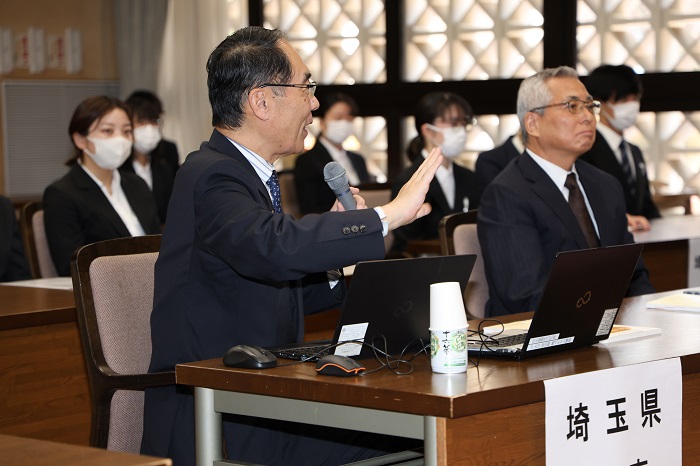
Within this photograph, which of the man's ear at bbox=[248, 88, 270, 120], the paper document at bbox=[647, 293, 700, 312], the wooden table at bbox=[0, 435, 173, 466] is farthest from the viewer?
the paper document at bbox=[647, 293, 700, 312]

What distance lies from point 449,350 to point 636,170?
4.20 metres

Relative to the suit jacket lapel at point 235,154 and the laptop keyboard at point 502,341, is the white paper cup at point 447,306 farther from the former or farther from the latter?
the suit jacket lapel at point 235,154

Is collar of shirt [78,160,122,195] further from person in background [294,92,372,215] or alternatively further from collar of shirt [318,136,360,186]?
collar of shirt [318,136,360,186]

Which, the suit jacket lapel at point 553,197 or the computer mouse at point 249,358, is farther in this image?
the suit jacket lapel at point 553,197

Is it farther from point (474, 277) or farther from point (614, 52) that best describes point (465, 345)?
point (614, 52)

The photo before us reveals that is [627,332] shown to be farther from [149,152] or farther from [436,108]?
[149,152]

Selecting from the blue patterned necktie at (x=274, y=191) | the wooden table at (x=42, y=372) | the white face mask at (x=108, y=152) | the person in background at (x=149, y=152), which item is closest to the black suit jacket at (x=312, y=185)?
the person in background at (x=149, y=152)

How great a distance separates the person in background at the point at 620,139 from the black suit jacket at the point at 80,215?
231 cm

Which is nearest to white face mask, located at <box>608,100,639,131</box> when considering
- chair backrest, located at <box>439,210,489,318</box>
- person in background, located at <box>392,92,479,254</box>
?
person in background, located at <box>392,92,479,254</box>

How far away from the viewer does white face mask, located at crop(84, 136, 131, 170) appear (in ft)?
15.2

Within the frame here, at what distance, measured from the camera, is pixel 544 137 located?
3.55 m

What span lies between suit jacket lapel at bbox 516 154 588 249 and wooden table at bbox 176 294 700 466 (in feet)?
3.83

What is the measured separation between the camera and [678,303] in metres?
2.87

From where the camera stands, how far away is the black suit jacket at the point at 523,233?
3.30 m
